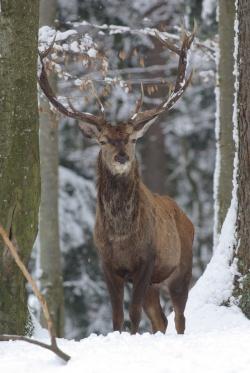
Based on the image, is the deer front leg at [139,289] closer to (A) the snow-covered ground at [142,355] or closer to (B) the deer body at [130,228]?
(B) the deer body at [130,228]

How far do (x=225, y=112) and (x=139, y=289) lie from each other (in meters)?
4.08

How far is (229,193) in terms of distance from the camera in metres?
12.1

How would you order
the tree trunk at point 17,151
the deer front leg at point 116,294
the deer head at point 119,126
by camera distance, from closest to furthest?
the tree trunk at point 17,151
the deer front leg at point 116,294
the deer head at point 119,126

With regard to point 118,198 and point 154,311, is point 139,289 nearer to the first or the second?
point 118,198

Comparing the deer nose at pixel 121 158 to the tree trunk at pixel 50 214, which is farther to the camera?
the tree trunk at pixel 50 214

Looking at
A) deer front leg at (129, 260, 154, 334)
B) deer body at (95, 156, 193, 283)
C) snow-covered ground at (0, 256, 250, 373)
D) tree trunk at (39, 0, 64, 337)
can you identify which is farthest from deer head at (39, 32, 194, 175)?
tree trunk at (39, 0, 64, 337)

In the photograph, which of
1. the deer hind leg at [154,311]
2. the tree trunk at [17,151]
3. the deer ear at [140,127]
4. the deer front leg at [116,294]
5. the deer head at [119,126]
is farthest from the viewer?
the deer hind leg at [154,311]

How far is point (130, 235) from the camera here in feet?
29.0

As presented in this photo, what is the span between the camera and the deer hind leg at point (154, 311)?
9.87m

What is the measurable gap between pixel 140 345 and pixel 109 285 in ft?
9.11

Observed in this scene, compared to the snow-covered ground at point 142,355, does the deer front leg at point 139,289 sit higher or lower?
lower

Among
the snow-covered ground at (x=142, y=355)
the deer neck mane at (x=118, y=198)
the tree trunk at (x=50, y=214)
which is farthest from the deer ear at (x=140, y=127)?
the tree trunk at (x=50, y=214)

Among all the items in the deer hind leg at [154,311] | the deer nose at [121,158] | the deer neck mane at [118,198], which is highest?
A: the deer nose at [121,158]

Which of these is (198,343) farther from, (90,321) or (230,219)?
(90,321)
